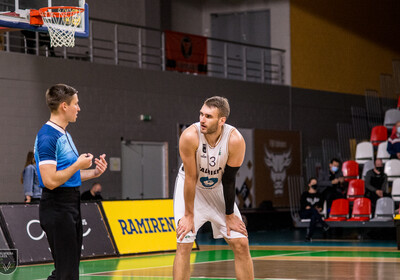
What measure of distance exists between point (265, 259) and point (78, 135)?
736cm

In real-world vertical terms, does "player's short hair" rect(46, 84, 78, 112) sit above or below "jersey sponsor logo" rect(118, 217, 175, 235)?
above

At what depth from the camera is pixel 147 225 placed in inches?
578

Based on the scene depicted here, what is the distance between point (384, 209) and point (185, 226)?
1226 centimetres

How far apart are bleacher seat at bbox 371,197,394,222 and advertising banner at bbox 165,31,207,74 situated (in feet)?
23.5

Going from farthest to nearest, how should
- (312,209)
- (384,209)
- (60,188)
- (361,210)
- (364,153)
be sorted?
(364,153), (361,210), (384,209), (312,209), (60,188)

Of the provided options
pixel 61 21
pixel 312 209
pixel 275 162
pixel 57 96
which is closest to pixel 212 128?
pixel 57 96

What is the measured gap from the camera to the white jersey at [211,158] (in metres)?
6.51

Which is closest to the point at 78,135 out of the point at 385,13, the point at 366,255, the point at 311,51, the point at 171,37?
the point at 171,37

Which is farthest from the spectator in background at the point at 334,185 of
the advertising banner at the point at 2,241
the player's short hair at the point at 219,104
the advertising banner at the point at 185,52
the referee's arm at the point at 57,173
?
the referee's arm at the point at 57,173

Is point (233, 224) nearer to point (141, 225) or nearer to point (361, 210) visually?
point (141, 225)

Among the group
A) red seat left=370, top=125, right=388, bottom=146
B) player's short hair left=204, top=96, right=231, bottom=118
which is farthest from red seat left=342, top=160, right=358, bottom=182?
player's short hair left=204, top=96, right=231, bottom=118

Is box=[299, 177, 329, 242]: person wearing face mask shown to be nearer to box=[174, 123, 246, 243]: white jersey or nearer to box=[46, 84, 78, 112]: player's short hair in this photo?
box=[174, 123, 246, 243]: white jersey

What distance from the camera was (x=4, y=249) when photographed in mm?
12242

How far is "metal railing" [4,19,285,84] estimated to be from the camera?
19609 mm
